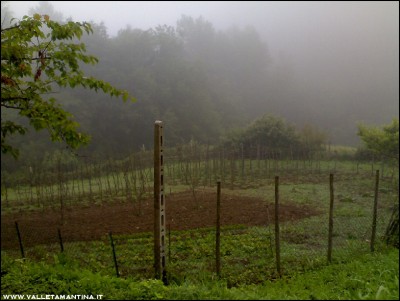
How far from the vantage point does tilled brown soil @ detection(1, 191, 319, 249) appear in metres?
11.6

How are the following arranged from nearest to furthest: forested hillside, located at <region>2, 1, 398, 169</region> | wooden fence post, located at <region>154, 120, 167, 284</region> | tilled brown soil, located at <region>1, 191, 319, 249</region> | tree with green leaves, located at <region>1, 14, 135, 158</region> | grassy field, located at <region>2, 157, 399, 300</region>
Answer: tree with green leaves, located at <region>1, 14, 135, 158</region>
grassy field, located at <region>2, 157, 399, 300</region>
wooden fence post, located at <region>154, 120, 167, 284</region>
tilled brown soil, located at <region>1, 191, 319, 249</region>
forested hillside, located at <region>2, 1, 398, 169</region>

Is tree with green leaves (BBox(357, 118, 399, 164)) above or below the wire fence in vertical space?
above

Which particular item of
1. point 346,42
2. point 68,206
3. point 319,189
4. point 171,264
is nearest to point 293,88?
point 346,42

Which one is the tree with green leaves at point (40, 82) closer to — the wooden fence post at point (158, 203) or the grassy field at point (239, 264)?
the wooden fence post at point (158, 203)

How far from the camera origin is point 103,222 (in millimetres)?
12867

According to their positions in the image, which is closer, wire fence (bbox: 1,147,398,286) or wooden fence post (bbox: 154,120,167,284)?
wooden fence post (bbox: 154,120,167,284)

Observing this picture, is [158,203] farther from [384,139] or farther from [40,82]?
[384,139]

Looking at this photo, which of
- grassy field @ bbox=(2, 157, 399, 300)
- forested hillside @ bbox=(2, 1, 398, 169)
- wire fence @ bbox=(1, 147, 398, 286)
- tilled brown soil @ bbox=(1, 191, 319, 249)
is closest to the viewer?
grassy field @ bbox=(2, 157, 399, 300)

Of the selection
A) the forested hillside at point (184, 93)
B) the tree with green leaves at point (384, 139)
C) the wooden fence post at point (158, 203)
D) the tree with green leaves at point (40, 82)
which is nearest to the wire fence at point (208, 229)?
the wooden fence post at point (158, 203)

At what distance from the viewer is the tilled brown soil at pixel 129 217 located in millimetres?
11586

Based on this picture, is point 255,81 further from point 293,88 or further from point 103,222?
point 103,222

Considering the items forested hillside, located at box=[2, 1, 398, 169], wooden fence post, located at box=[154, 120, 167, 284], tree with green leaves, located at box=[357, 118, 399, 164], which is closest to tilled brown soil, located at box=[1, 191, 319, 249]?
wooden fence post, located at box=[154, 120, 167, 284]

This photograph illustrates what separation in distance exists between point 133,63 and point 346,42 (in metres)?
41.8

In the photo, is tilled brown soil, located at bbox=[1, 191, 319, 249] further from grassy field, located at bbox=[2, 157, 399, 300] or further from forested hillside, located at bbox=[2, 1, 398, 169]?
forested hillside, located at bbox=[2, 1, 398, 169]
